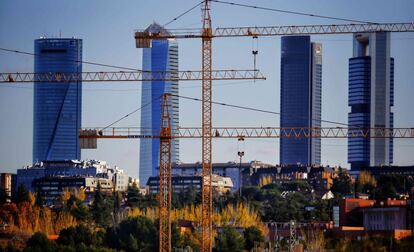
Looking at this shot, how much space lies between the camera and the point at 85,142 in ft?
291

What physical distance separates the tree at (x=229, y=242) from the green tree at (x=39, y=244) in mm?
11479

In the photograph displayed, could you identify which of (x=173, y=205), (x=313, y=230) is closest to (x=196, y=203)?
(x=173, y=205)

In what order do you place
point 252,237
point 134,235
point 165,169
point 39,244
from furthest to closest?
point 252,237 < point 134,235 < point 39,244 < point 165,169

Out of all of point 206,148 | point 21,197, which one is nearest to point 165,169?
point 206,148

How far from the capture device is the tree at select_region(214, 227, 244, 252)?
→ 317 ft

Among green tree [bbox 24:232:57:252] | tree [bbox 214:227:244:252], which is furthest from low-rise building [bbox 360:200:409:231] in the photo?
green tree [bbox 24:232:57:252]

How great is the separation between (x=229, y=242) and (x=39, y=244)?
558 inches

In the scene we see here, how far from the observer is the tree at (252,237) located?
4016 inches

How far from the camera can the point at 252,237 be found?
4063 inches

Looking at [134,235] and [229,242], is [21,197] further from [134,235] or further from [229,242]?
[229,242]

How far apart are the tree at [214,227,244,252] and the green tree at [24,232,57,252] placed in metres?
11.5

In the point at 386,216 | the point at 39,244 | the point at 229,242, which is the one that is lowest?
the point at 229,242

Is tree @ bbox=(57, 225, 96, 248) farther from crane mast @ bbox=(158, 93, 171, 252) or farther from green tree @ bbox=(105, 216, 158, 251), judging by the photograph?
crane mast @ bbox=(158, 93, 171, 252)

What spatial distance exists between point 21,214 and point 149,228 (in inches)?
1296
